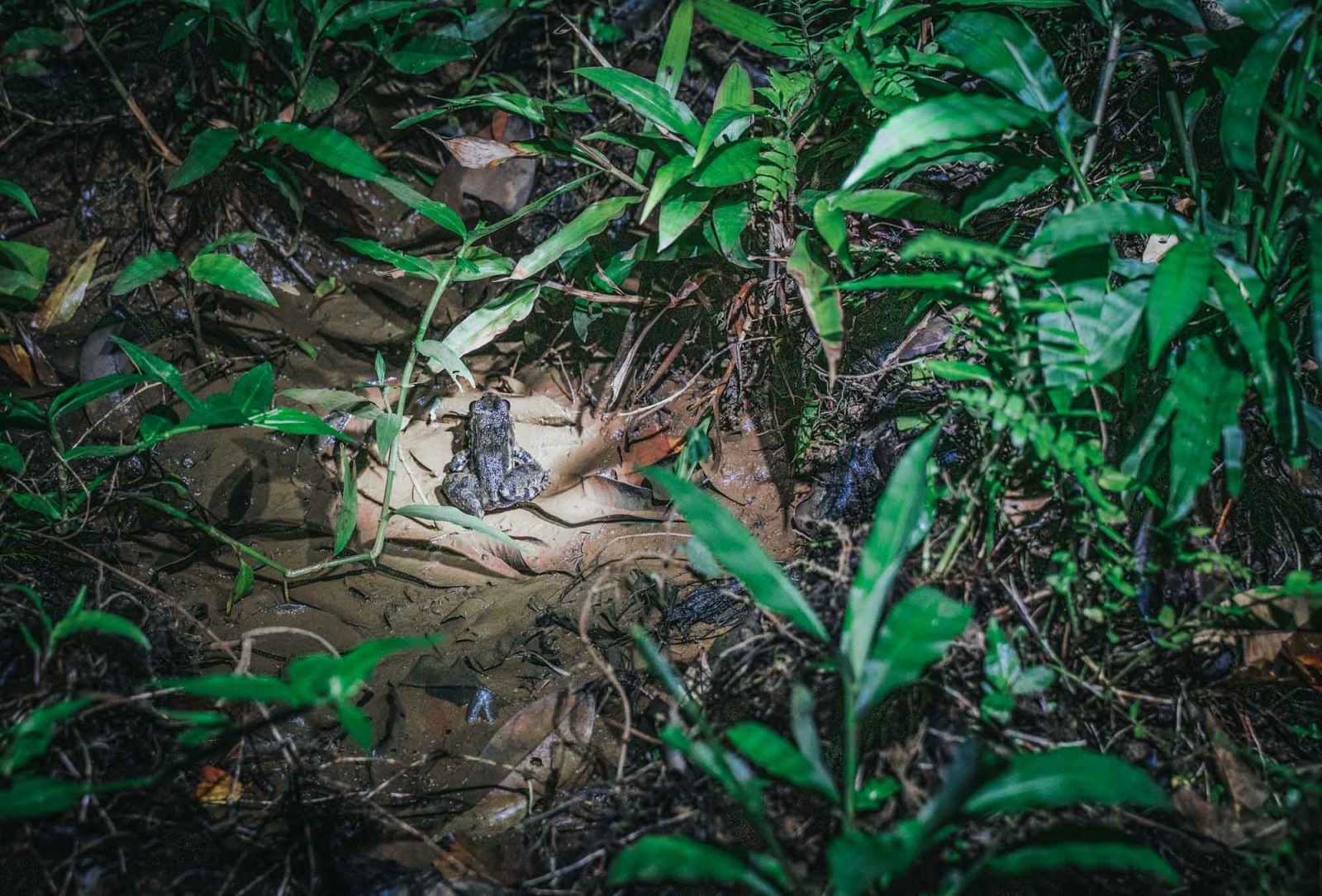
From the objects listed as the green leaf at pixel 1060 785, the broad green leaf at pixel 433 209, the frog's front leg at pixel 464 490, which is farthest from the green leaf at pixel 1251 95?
the frog's front leg at pixel 464 490

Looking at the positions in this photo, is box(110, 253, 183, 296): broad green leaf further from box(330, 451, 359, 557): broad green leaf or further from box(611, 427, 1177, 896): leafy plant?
box(611, 427, 1177, 896): leafy plant

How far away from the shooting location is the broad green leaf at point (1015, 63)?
1.61 metres

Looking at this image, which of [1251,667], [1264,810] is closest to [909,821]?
[1264,810]

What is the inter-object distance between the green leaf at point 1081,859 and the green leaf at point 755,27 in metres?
2.07

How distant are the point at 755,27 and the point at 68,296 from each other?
2795 mm

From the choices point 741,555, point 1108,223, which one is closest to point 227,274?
point 741,555

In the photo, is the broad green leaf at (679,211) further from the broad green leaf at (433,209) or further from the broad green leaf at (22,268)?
the broad green leaf at (22,268)

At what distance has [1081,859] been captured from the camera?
38.7 inches

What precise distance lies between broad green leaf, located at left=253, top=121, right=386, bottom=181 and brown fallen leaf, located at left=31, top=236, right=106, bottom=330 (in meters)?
1.11

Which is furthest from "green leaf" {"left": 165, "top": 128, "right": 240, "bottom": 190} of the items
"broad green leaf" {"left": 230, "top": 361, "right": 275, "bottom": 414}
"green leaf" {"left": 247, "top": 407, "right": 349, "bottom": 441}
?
"green leaf" {"left": 247, "top": 407, "right": 349, "bottom": 441}

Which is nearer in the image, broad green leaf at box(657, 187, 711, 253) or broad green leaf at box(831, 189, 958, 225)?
broad green leaf at box(831, 189, 958, 225)

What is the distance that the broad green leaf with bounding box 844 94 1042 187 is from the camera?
1404mm

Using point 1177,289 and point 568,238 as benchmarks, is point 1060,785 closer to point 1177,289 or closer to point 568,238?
point 1177,289

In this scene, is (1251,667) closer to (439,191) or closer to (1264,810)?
(1264,810)
